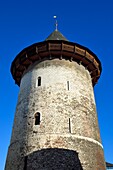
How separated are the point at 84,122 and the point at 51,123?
1.95m

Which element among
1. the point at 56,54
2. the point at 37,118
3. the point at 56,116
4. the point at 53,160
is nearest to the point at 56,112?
the point at 56,116

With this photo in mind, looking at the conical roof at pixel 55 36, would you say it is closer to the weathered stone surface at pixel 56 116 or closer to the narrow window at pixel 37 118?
the weathered stone surface at pixel 56 116

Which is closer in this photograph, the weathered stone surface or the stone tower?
the stone tower

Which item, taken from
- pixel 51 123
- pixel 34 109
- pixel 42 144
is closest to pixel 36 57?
pixel 34 109

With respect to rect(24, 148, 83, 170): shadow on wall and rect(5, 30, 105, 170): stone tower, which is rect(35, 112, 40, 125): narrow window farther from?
rect(24, 148, 83, 170): shadow on wall

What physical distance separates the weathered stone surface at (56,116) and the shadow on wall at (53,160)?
7 cm

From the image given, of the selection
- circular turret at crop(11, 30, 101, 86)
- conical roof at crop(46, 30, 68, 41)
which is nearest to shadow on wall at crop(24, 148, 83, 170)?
circular turret at crop(11, 30, 101, 86)

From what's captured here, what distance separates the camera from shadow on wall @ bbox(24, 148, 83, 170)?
10.1 metres

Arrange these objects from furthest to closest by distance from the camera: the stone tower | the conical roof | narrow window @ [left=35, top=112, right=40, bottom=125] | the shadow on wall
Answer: the conical roof
narrow window @ [left=35, top=112, right=40, bottom=125]
the stone tower
the shadow on wall

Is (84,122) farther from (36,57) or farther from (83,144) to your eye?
(36,57)

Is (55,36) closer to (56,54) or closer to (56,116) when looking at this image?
(56,54)

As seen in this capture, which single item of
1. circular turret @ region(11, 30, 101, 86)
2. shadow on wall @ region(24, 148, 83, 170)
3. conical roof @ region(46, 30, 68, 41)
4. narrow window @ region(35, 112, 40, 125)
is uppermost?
conical roof @ region(46, 30, 68, 41)

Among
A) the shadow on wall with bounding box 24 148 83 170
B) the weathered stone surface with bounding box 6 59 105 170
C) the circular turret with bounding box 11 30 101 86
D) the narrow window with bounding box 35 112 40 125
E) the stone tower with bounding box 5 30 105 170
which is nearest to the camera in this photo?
the shadow on wall with bounding box 24 148 83 170

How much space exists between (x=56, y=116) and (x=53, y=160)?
2.37m
